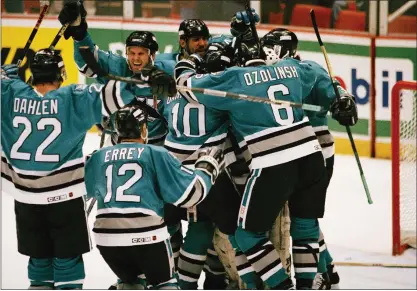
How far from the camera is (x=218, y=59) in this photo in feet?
17.6

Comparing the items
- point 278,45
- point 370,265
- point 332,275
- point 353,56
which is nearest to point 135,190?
point 278,45

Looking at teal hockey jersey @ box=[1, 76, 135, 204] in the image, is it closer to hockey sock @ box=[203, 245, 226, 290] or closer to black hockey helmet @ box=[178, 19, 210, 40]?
black hockey helmet @ box=[178, 19, 210, 40]

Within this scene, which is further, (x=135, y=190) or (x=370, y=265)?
(x=370, y=265)

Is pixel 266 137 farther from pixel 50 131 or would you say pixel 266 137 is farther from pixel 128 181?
pixel 50 131

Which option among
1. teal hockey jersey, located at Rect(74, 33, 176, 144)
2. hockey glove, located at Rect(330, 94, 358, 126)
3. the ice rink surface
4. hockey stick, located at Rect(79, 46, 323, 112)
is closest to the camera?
hockey stick, located at Rect(79, 46, 323, 112)

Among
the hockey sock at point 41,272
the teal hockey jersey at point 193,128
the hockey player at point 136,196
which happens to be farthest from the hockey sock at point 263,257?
the hockey sock at point 41,272

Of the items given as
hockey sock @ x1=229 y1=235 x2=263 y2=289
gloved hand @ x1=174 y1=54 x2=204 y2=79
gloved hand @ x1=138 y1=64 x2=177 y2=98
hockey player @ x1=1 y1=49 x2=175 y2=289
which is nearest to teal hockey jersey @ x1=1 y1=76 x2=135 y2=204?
hockey player @ x1=1 y1=49 x2=175 y2=289

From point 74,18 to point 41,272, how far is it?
1.20 m

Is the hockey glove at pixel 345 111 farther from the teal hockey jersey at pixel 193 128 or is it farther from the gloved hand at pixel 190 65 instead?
the gloved hand at pixel 190 65

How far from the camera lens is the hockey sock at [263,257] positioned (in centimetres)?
521

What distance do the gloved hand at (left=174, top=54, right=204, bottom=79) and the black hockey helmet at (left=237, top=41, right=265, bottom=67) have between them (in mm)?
225

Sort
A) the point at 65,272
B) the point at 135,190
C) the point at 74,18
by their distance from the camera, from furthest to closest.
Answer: the point at 74,18 < the point at 65,272 < the point at 135,190

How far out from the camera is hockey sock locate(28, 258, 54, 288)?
16.8ft

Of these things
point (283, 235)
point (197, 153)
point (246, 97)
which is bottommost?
point (283, 235)
